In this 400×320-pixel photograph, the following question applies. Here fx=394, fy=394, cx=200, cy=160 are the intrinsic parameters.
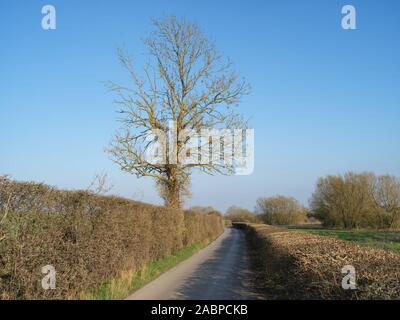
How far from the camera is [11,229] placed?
6.58 meters

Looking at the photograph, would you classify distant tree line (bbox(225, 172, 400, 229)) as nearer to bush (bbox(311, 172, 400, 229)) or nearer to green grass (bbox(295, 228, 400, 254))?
bush (bbox(311, 172, 400, 229))

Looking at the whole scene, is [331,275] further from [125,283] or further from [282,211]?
[282,211]

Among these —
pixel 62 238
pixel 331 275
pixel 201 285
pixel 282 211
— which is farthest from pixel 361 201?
pixel 62 238

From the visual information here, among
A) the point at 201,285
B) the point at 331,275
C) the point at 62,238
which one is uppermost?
the point at 62,238

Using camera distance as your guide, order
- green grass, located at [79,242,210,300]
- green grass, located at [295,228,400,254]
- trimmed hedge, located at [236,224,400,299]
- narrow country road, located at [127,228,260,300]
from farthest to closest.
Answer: green grass, located at [295,228,400,254]
narrow country road, located at [127,228,260,300]
green grass, located at [79,242,210,300]
trimmed hedge, located at [236,224,400,299]

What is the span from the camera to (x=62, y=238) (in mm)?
8078

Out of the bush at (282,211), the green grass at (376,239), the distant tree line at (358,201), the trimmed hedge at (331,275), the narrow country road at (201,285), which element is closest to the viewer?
the trimmed hedge at (331,275)

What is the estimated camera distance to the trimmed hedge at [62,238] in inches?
260

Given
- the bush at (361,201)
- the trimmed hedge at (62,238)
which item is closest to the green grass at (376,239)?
the trimmed hedge at (62,238)

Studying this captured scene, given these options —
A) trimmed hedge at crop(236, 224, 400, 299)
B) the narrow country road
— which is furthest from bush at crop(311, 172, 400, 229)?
trimmed hedge at crop(236, 224, 400, 299)

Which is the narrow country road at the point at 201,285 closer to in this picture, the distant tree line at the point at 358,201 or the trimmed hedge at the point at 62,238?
the trimmed hedge at the point at 62,238

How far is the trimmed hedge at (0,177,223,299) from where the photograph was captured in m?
6.59

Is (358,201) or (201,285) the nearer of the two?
(201,285)

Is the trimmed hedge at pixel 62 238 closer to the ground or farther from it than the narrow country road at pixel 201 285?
farther from it
